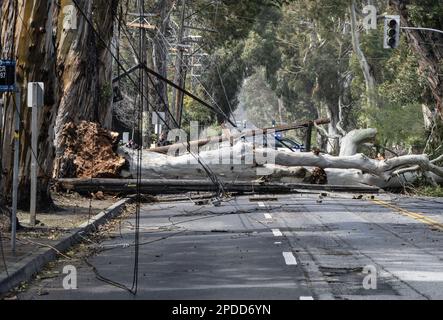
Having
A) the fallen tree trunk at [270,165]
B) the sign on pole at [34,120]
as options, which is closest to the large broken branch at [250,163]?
the fallen tree trunk at [270,165]

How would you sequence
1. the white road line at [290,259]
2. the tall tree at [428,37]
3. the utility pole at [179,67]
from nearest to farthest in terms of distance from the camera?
the white road line at [290,259]
the tall tree at [428,37]
the utility pole at [179,67]

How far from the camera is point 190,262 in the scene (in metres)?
12.9

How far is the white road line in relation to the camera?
12492 millimetres

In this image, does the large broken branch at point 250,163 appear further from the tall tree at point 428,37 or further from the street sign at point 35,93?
the street sign at point 35,93

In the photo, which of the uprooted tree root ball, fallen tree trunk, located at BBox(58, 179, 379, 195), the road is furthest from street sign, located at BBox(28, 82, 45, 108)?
the uprooted tree root ball

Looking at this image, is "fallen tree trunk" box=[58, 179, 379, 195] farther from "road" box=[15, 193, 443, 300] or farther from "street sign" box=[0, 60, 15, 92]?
"street sign" box=[0, 60, 15, 92]

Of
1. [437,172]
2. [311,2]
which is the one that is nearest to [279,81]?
[311,2]

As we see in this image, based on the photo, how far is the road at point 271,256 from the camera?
10.2m

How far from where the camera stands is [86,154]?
26.7 metres

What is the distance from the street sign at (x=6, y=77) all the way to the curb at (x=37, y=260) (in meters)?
2.42

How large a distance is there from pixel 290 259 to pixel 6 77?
16.2 ft

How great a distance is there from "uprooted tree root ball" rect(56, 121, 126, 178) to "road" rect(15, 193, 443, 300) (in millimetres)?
4067
